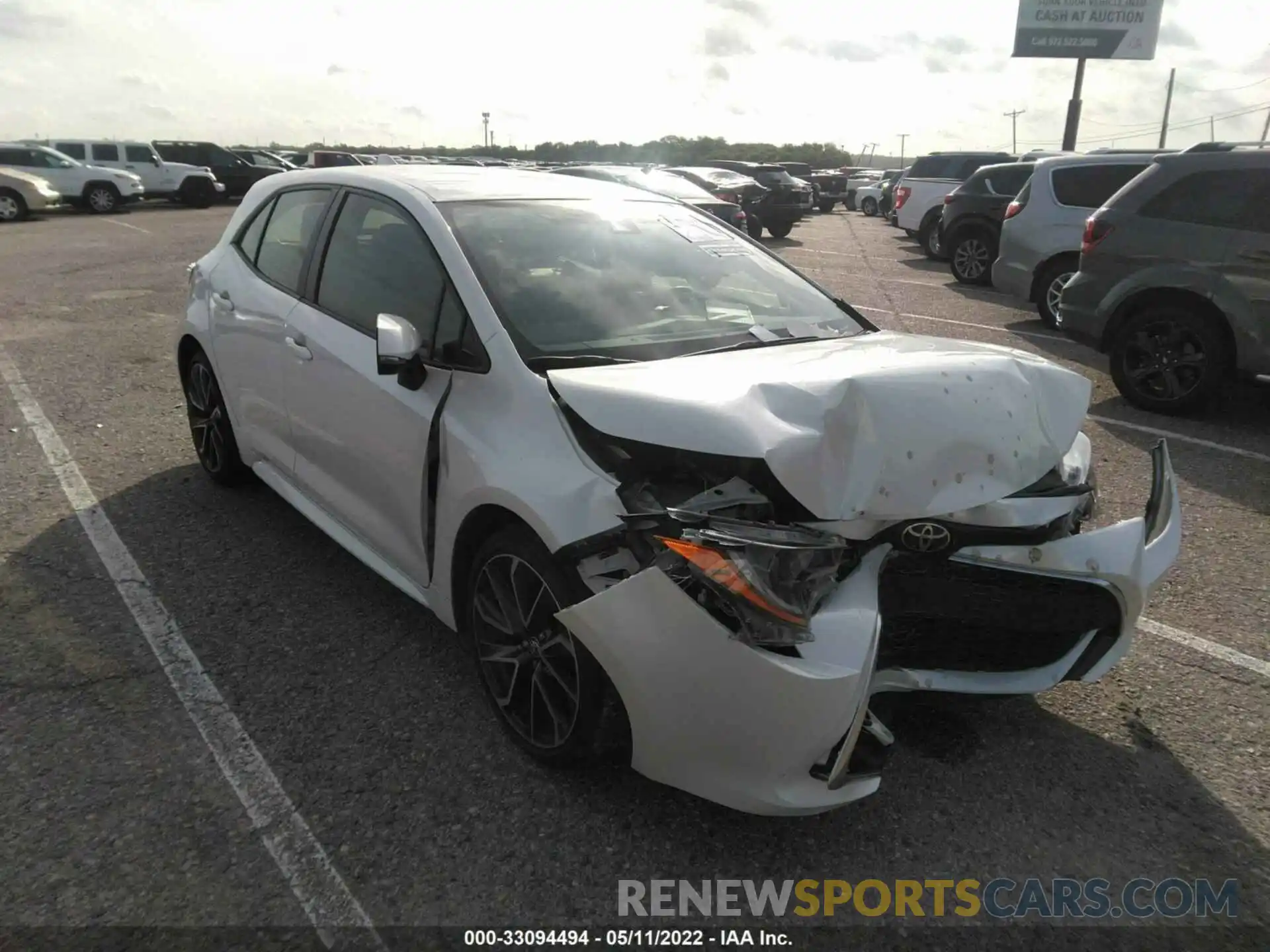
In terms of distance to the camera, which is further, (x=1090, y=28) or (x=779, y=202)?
(x=1090, y=28)

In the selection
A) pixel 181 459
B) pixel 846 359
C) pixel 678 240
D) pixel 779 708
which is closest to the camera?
pixel 779 708

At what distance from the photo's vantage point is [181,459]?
550cm

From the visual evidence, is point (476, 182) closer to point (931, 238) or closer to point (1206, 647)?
point (1206, 647)

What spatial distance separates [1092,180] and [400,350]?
9972 mm

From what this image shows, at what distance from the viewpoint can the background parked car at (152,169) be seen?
27.4 m

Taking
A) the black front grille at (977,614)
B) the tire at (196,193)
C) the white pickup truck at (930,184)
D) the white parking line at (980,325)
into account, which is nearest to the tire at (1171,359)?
the white parking line at (980,325)

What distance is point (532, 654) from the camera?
8.86 ft

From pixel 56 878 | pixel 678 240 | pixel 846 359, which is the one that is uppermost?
pixel 678 240

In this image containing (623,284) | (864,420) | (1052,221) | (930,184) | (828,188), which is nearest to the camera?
(864,420)

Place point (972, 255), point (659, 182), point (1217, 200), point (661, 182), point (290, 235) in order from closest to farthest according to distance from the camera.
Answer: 1. point (290, 235)
2. point (1217, 200)
3. point (972, 255)
4. point (659, 182)
5. point (661, 182)

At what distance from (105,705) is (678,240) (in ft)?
8.61

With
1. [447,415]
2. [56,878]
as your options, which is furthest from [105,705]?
[447,415]

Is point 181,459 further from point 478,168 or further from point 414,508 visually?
point 414,508

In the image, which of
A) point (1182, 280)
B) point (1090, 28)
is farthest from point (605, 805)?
point (1090, 28)
